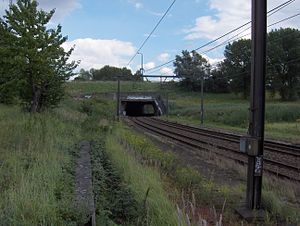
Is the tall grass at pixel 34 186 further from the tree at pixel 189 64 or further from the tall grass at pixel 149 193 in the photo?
the tree at pixel 189 64

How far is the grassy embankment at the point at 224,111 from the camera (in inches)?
1798

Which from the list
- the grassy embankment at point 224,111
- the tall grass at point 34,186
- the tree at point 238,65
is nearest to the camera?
the tall grass at point 34,186

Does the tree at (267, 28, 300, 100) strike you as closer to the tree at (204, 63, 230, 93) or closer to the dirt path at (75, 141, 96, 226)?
the tree at (204, 63, 230, 93)

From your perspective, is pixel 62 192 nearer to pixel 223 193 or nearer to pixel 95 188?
pixel 95 188

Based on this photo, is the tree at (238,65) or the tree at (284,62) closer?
the tree at (284,62)

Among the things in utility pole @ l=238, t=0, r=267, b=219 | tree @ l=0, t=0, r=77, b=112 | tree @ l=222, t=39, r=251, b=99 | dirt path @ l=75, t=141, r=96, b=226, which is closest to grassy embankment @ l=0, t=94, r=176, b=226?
dirt path @ l=75, t=141, r=96, b=226

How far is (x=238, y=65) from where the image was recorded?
392ft

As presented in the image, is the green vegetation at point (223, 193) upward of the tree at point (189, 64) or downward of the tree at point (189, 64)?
Answer: downward

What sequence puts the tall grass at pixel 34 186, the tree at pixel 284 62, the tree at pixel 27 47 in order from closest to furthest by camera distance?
the tall grass at pixel 34 186 < the tree at pixel 27 47 < the tree at pixel 284 62

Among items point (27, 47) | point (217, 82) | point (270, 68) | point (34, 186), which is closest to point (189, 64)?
point (217, 82)

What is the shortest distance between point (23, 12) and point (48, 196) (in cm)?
2322

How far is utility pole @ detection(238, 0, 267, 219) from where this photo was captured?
8.93m

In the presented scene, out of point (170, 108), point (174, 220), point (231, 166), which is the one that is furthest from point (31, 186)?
point (170, 108)

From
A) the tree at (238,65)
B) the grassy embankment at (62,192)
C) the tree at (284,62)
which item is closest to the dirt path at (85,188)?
the grassy embankment at (62,192)
